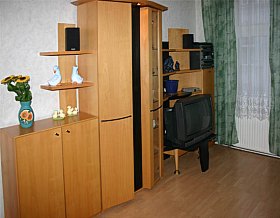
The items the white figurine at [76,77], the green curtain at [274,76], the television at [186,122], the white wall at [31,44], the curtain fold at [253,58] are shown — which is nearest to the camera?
the white wall at [31,44]

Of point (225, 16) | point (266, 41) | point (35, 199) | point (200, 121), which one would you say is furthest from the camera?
point (225, 16)

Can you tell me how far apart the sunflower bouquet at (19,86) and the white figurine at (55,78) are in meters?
0.26

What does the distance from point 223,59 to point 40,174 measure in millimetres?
3557

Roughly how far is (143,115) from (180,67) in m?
1.68

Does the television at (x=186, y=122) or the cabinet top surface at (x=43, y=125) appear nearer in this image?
the cabinet top surface at (x=43, y=125)

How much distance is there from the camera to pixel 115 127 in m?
3.25

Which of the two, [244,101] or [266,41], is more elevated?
[266,41]

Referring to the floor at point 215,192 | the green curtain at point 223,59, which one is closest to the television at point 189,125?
the floor at point 215,192

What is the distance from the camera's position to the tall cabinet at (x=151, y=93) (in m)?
3.52

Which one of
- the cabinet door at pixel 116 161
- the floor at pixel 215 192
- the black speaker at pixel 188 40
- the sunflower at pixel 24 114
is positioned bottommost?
the floor at pixel 215 192

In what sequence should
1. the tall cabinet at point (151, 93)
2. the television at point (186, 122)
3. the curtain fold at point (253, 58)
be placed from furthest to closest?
the curtain fold at point (253, 58)
the television at point (186, 122)
the tall cabinet at point (151, 93)

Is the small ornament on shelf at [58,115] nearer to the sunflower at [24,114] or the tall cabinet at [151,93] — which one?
the sunflower at [24,114]

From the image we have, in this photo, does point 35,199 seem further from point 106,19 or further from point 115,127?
point 106,19

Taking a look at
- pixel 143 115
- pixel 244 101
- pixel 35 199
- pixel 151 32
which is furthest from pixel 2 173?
pixel 244 101
